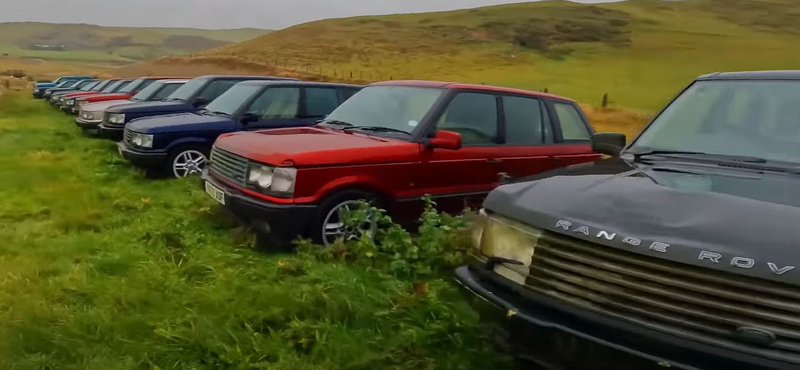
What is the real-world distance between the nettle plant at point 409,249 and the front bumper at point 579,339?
149 centimetres

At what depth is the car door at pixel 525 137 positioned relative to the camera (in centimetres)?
629

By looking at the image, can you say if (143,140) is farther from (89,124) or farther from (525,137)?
(89,124)

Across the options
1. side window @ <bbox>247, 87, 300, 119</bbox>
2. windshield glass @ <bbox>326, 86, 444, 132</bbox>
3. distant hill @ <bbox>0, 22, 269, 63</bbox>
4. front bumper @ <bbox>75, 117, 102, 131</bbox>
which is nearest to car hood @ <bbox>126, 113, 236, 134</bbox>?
side window @ <bbox>247, 87, 300, 119</bbox>

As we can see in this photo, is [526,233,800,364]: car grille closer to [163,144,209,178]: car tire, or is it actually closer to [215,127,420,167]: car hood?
[215,127,420,167]: car hood

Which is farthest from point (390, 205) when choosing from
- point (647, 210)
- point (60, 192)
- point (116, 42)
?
point (116, 42)

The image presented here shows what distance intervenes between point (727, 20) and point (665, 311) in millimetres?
104211

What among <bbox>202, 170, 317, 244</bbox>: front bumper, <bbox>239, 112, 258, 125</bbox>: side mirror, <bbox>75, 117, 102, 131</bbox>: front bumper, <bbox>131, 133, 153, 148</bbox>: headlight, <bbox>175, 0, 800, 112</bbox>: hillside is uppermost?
<bbox>175, 0, 800, 112</bbox>: hillside

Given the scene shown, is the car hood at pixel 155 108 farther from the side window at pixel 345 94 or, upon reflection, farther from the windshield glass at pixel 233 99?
the side window at pixel 345 94

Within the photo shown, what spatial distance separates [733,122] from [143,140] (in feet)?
23.3

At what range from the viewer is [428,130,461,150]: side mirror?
545 cm

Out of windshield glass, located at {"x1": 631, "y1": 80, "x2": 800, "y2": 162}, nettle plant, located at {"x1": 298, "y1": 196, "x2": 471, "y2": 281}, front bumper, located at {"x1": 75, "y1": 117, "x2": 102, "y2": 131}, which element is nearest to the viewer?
windshield glass, located at {"x1": 631, "y1": 80, "x2": 800, "y2": 162}

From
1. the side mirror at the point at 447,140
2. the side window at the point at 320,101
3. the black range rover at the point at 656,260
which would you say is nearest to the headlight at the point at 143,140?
the side window at the point at 320,101

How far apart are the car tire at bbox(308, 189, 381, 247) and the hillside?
29.6m

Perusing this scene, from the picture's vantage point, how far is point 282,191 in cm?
514
